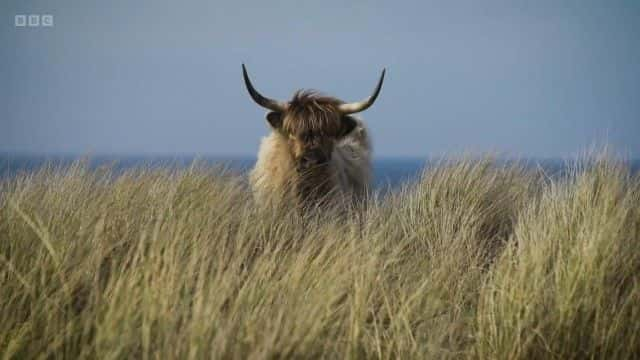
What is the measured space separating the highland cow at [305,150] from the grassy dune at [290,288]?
38cm

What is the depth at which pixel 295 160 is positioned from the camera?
16.4 feet

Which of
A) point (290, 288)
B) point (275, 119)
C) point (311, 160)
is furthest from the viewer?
point (275, 119)

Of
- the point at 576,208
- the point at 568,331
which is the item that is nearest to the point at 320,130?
the point at 576,208

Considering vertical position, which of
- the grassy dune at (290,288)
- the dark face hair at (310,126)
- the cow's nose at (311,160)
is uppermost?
the dark face hair at (310,126)

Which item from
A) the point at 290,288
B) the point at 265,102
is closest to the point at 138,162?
the point at 265,102

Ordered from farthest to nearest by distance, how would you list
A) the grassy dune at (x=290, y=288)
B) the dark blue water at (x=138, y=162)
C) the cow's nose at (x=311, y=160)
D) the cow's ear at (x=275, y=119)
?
1. the dark blue water at (x=138, y=162)
2. the cow's ear at (x=275, y=119)
3. the cow's nose at (x=311, y=160)
4. the grassy dune at (x=290, y=288)

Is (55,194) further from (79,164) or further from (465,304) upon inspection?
(465,304)

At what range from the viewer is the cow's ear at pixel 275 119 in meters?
5.24

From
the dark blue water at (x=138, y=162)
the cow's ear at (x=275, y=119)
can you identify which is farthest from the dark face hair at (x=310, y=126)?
the dark blue water at (x=138, y=162)

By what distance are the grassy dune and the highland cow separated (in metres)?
0.38

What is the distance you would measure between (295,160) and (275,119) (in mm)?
433

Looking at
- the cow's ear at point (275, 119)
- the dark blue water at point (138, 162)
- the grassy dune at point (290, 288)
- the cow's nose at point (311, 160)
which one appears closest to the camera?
the grassy dune at point (290, 288)

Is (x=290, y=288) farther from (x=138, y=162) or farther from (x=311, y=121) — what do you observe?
(x=138, y=162)

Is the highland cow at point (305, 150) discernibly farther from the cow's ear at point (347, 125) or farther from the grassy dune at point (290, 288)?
the grassy dune at point (290, 288)
